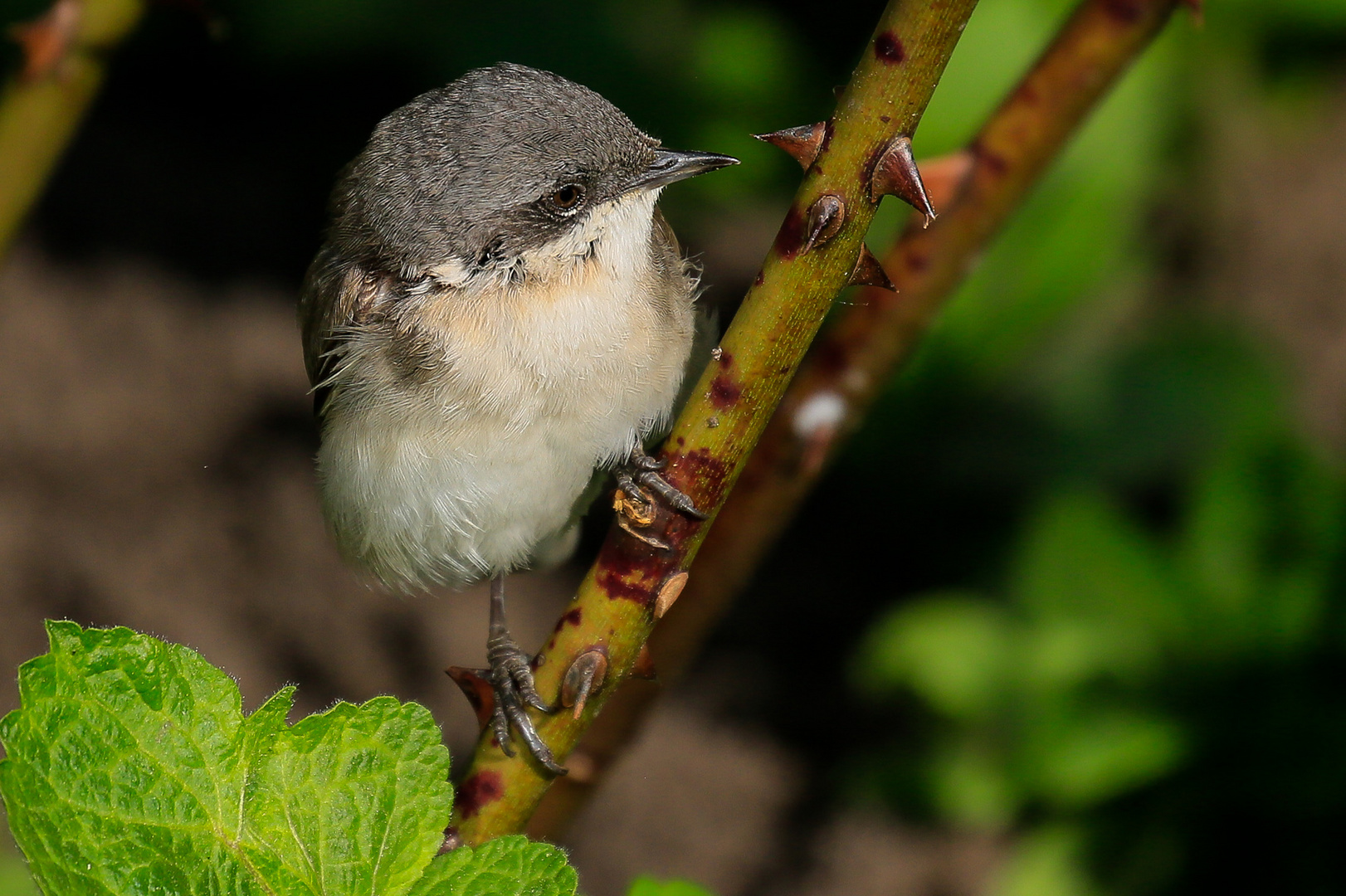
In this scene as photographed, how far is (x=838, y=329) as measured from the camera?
2320 mm

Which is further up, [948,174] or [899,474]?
[948,174]

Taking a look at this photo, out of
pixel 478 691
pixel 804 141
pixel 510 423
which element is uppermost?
pixel 804 141

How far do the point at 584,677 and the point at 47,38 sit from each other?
5.50ft

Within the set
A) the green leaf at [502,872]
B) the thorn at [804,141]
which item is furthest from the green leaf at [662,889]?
the thorn at [804,141]

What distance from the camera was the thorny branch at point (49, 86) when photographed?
7.89ft

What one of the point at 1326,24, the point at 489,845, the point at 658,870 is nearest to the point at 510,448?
the point at 489,845

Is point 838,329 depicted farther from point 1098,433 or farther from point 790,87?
point 790,87

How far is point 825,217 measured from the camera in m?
1.45

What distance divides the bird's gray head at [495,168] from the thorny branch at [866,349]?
44 cm

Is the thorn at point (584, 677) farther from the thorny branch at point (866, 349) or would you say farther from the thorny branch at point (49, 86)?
the thorny branch at point (49, 86)

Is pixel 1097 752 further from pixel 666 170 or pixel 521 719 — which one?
pixel 521 719

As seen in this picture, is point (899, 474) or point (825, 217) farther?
point (899, 474)

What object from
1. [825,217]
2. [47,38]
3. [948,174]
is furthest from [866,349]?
[47,38]

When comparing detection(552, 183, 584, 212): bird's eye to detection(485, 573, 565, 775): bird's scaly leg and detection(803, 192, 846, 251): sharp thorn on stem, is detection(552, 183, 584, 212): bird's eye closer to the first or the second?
detection(485, 573, 565, 775): bird's scaly leg
